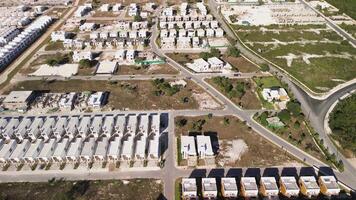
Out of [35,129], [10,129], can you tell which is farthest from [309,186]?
[10,129]

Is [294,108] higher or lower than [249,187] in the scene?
higher

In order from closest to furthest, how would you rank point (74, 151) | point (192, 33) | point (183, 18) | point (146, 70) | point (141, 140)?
point (74, 151), point (141, 140), point (146, 70), point (192, 33), point (183, 18)

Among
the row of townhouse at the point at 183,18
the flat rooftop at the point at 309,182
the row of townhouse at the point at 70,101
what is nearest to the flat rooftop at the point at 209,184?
the flat rooftop at the point at 309,182

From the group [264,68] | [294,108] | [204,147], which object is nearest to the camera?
[204,147]

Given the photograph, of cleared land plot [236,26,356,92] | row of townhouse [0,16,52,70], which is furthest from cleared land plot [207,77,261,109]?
row of townhouse [0,16,52,70]

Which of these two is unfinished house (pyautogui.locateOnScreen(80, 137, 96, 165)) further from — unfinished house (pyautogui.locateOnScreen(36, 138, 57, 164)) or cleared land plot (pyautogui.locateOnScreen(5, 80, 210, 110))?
cleared land plot (pyautogui.locateOnScreen(5, 80, 210, 110))

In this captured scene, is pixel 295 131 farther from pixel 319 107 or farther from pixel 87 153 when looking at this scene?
pixel 87 153
